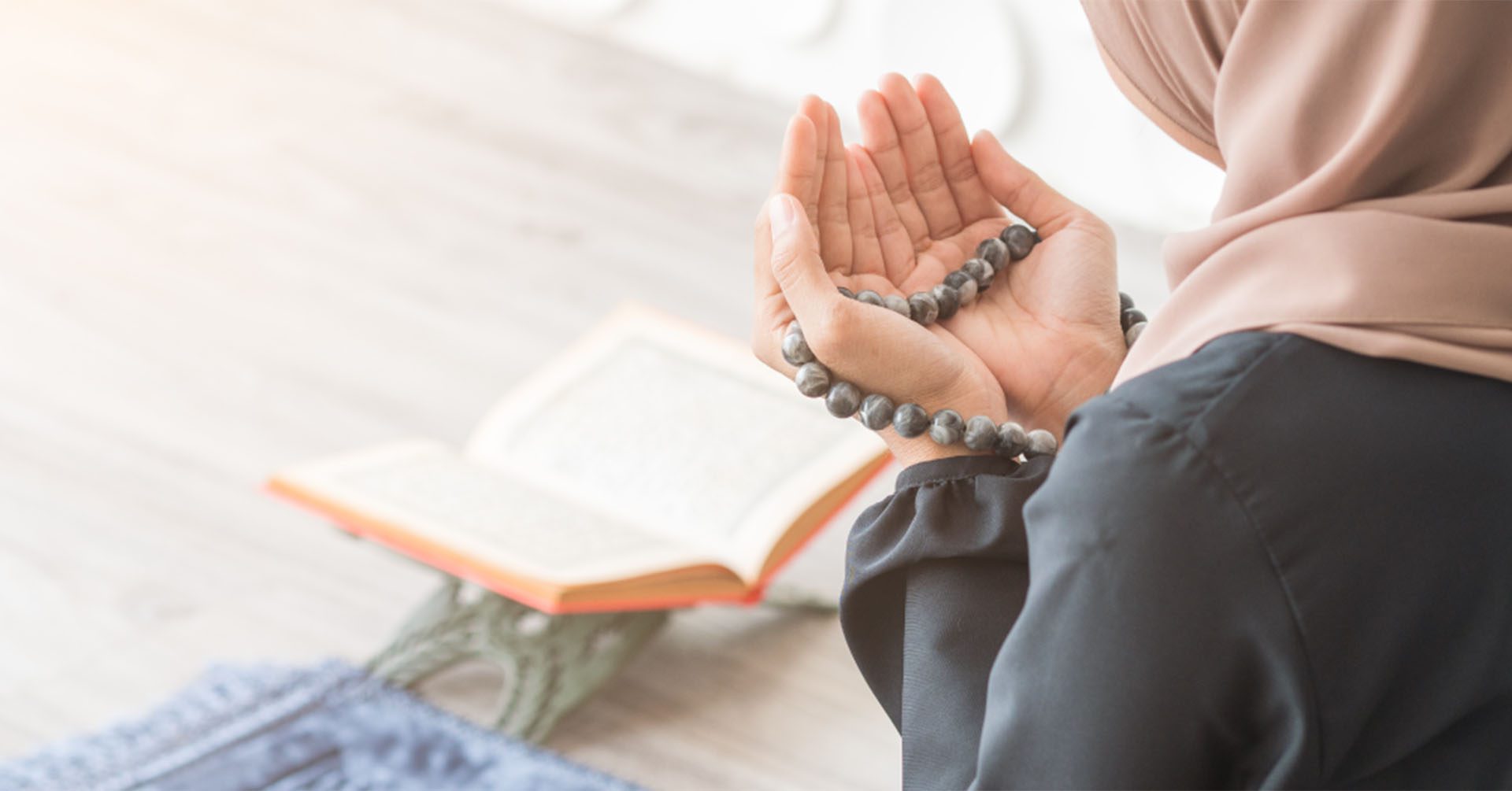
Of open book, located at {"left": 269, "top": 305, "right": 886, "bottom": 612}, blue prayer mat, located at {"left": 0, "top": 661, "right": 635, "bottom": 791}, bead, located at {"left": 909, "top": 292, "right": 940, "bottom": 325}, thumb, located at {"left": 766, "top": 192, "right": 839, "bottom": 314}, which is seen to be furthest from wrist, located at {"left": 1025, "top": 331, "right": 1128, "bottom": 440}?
blue prayer mat, located at {"left": 0, "top": 661, "right": 635, "bottom": 791}

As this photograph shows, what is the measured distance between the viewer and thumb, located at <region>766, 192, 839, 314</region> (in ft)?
3.38

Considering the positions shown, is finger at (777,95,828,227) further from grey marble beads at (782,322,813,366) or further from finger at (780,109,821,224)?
grey marble beads at (782,322,813,366)

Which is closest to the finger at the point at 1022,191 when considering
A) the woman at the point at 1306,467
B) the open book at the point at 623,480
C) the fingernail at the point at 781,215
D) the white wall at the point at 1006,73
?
the fingernail at the point at 781,215

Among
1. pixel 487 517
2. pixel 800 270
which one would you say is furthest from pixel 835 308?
pixel 487 517

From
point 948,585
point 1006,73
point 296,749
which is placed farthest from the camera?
point 1006,73

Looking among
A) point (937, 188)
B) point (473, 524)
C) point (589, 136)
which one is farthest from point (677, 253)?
point (937, 188)

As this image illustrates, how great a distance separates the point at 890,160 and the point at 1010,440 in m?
0.27

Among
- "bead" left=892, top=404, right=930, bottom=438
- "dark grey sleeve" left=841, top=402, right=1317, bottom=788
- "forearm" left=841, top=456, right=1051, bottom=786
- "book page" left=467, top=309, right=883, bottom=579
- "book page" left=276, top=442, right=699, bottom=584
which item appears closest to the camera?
"dark grey sleeve" left=841, top=402, right=1317, bottom=788

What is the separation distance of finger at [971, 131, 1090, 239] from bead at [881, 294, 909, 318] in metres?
0.15

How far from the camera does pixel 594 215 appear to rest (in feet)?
9.57

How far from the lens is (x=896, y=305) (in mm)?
1119

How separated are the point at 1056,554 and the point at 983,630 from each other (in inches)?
8.2

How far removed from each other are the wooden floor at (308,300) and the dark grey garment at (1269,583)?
3.25 feet

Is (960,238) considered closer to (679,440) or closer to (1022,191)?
(1022,191)
